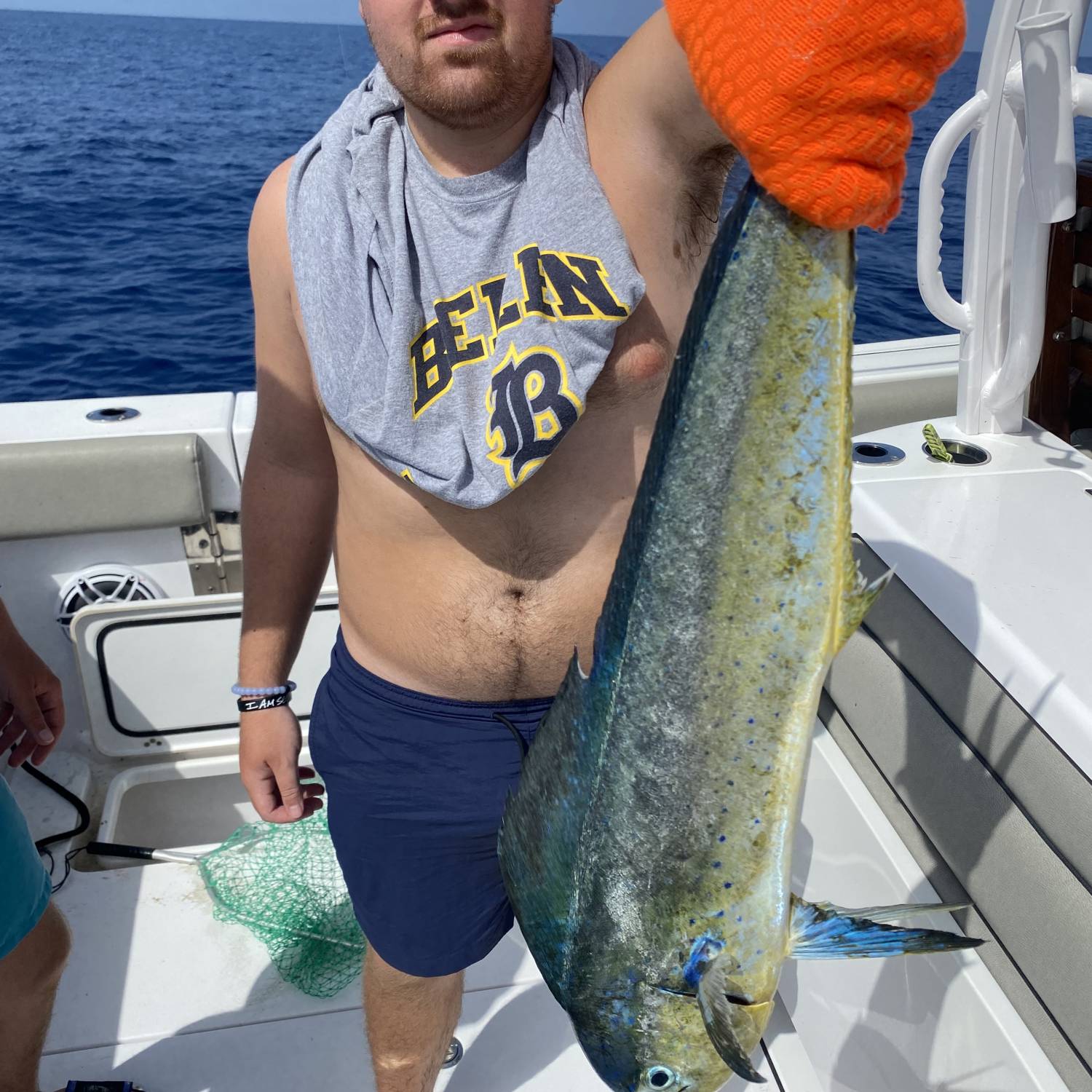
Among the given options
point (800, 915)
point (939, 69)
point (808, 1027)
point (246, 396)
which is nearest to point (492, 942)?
point (808, 1027)

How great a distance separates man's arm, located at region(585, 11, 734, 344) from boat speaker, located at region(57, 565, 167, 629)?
2.62m

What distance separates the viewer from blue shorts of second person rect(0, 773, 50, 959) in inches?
84.7

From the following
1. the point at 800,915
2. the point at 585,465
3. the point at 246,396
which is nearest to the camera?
the point at 800,915

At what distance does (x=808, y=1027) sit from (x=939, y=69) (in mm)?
2271

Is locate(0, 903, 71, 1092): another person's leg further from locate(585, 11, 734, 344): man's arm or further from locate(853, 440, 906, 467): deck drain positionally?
locate(853, 440, 906, 467): deck drain

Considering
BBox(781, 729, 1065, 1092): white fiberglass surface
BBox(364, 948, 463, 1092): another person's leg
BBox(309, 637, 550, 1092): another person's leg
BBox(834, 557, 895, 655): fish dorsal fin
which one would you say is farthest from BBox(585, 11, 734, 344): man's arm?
BBox(781, 729, 1065, 1092): white fiberglass surface

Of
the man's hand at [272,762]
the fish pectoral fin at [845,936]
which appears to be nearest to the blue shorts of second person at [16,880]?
the man's hand at [272,762]

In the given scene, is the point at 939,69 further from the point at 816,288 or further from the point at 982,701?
the point at 982,701

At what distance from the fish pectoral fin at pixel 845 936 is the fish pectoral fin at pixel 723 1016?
0.10m

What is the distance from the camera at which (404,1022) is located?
231 centimetres

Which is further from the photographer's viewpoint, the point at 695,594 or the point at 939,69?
the point at 695,594

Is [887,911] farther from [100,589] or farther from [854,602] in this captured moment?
[100,589]

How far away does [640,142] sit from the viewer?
5.02 feet

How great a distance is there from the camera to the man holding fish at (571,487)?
1.12 m
